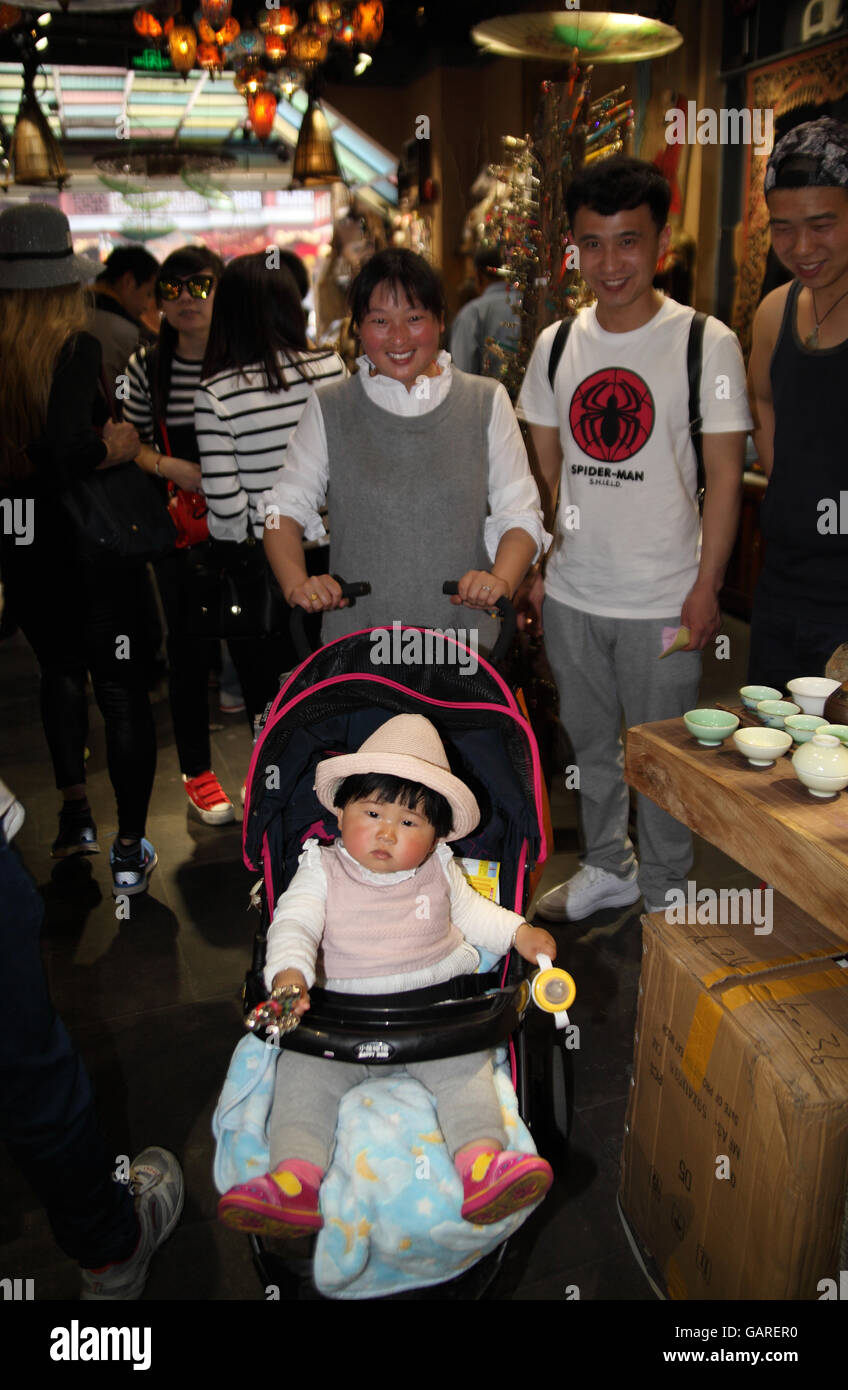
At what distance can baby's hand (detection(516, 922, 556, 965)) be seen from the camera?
1.65 meters

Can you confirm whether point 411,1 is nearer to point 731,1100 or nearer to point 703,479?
point 703,479

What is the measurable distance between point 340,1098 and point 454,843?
22.5 inches

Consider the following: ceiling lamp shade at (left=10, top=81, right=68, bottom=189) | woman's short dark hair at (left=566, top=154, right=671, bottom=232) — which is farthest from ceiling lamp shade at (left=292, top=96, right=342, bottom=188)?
woman's short dark hair at (left=566, top=154, right=671, bottom=232)

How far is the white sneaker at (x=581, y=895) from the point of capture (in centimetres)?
281

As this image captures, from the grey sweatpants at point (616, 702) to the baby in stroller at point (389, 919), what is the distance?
80 centimetres

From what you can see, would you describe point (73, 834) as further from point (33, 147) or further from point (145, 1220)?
point (33, 147)

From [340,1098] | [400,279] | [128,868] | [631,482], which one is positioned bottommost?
[128,868]

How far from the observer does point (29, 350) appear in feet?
8.06

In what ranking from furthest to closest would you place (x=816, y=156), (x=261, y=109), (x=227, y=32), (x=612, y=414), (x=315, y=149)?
(x=261, y=109)
(x=315, y=149)
(x=227, y=32)
(x=612, y=414)
(x=816, y=156)

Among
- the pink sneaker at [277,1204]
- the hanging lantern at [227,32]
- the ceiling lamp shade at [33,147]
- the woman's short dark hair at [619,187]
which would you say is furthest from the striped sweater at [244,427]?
the ceiling lamp shade at [33,147]

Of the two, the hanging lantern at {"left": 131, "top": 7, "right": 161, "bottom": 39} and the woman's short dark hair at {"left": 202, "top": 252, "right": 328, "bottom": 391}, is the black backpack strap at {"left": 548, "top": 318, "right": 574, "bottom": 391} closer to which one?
the woman's short dark hair at {"left": 202, "top": 252, "right": 328, "bottom": 391}

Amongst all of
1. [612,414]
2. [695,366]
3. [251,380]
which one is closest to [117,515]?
[251,380]

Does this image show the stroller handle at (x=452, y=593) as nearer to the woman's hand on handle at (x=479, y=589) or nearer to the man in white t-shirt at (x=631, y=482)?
the woman's hand on handle at (x=479, y=589)
